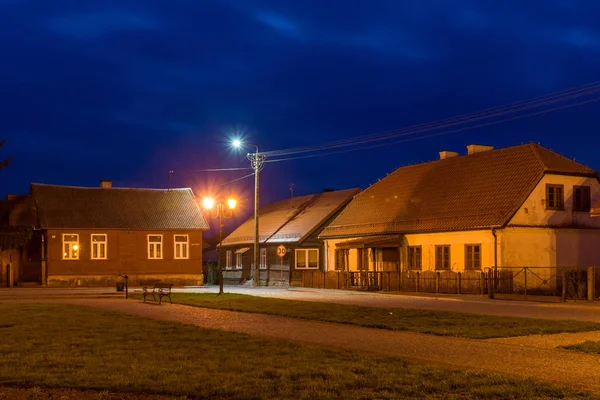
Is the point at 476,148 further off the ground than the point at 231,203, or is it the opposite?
the point at 476,148

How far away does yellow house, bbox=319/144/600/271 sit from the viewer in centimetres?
3741

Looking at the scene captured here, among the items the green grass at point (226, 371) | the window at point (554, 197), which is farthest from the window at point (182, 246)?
the green grass at point (226, 371)

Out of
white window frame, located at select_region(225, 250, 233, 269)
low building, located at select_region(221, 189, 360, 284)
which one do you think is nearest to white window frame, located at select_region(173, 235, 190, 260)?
Result: low building, located at select_region(221, 189, 360, 284)

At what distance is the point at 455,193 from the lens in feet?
137

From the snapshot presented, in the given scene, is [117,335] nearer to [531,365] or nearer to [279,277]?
[531,365]

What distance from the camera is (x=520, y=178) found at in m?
38.7

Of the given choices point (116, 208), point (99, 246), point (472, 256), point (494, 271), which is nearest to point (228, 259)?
point (116, 208)

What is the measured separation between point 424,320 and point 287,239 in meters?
32.7

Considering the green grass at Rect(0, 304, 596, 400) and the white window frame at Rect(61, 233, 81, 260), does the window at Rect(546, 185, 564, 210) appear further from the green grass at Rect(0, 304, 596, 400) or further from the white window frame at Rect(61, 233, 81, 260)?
the white window frame at Rect(61, 233, 81, 260)

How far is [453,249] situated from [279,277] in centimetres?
1691

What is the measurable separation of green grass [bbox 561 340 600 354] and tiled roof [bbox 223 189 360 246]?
3674 cm

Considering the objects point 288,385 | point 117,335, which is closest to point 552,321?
point 117,335

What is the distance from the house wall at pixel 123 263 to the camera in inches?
1965

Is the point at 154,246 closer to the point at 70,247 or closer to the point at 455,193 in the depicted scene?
the point at 70,247
